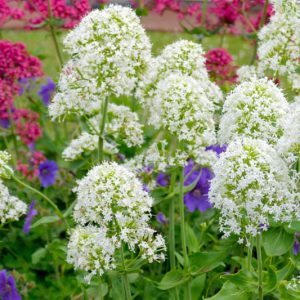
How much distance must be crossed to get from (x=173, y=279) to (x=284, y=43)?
1515 mm

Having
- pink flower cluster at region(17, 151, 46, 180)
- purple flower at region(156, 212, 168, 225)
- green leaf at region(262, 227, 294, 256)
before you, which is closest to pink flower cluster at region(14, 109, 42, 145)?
pink flower cluster at region(17, 151, 46, 180)

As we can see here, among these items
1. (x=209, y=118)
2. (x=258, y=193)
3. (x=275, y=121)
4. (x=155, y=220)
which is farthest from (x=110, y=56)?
(x=155, y=220)

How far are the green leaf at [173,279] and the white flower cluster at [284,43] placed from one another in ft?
4.31

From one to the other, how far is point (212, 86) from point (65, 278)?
5.06ft

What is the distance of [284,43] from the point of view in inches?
158

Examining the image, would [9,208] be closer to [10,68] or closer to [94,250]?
[94,250]

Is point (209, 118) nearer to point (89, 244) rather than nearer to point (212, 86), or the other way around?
point (212, 86)

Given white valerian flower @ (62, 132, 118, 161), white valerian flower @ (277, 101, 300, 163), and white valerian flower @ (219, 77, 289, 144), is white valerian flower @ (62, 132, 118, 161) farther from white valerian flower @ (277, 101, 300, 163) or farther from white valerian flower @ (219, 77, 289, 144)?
white valerian flower @ (277, 101, 300, 163)

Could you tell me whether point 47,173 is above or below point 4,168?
below

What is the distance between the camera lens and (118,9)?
3.43m

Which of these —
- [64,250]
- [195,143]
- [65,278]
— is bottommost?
[65,278]

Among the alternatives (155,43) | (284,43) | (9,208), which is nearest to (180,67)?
(284,43)

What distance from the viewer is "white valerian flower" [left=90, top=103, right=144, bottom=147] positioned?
3.86 meters

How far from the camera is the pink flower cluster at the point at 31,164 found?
492cm
